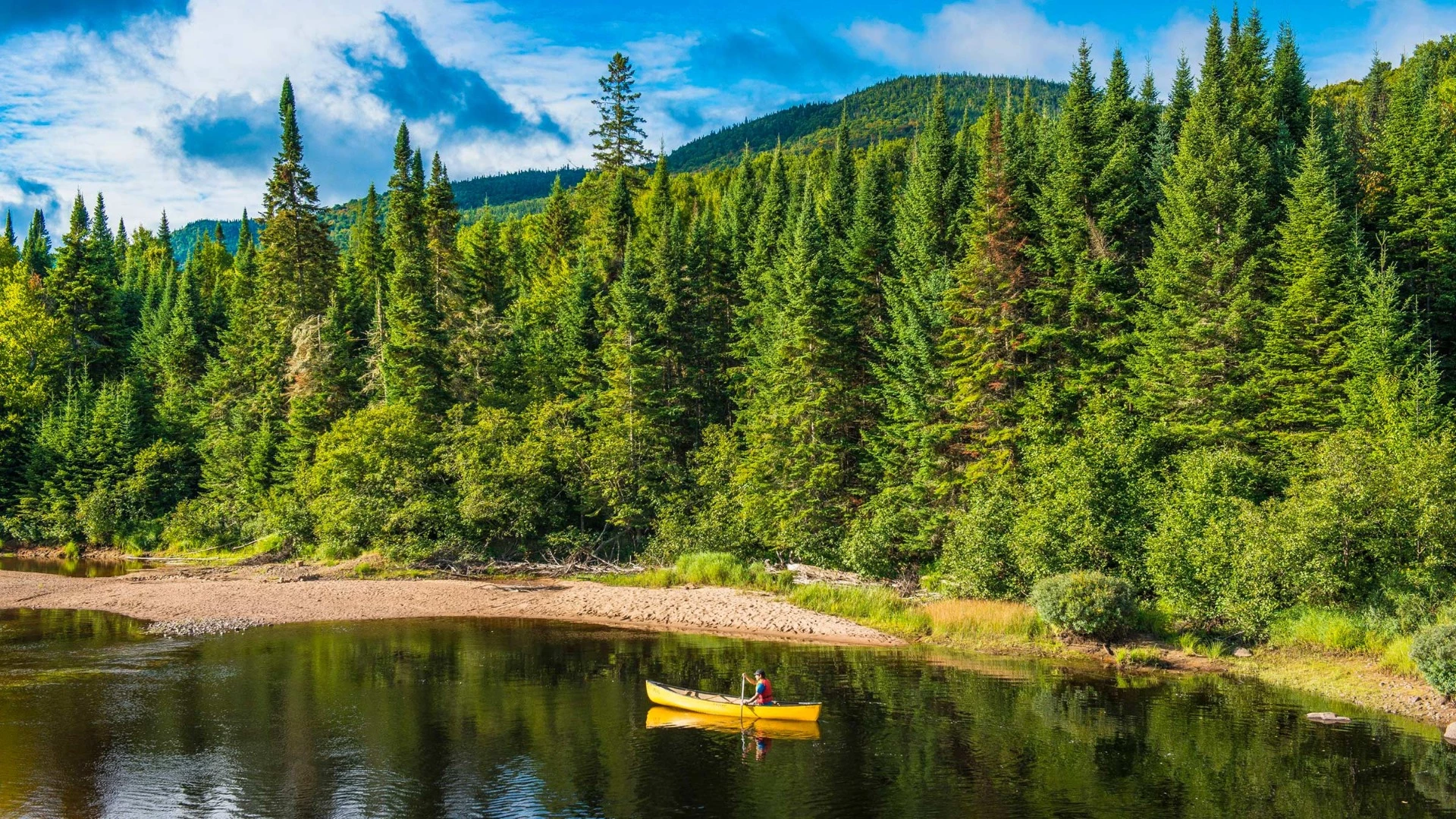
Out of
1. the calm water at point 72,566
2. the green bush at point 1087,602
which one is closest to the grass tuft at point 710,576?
the green bush at point 1087,602

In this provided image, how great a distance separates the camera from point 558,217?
323 ft

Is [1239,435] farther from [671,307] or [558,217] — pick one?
[558,217]

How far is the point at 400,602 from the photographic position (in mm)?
47594

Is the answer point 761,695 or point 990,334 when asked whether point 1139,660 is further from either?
point 990,334

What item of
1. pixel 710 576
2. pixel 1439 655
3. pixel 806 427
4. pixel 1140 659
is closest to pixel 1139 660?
pixel 1140 659

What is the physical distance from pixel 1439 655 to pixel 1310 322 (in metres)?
22.7

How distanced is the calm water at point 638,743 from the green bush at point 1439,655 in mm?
2286

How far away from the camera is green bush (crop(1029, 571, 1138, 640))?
113 feet

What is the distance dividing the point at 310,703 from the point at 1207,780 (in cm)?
2610

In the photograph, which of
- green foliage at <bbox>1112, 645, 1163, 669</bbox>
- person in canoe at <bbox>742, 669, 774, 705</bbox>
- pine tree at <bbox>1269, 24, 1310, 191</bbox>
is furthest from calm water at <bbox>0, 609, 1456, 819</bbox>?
pine tree at <bbox>1269, 24, 1310, 191</bbox>

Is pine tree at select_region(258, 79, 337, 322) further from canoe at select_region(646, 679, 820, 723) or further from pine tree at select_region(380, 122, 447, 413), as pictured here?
canoe at select_region(646, 679, 820, 723)

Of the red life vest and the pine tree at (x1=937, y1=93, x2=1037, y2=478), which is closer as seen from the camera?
the red life vest

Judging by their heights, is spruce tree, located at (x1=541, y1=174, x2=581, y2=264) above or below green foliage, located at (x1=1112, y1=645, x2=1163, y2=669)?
above

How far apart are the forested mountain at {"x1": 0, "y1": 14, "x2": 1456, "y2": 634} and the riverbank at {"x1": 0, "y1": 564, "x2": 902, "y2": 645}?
5464 millimetres
